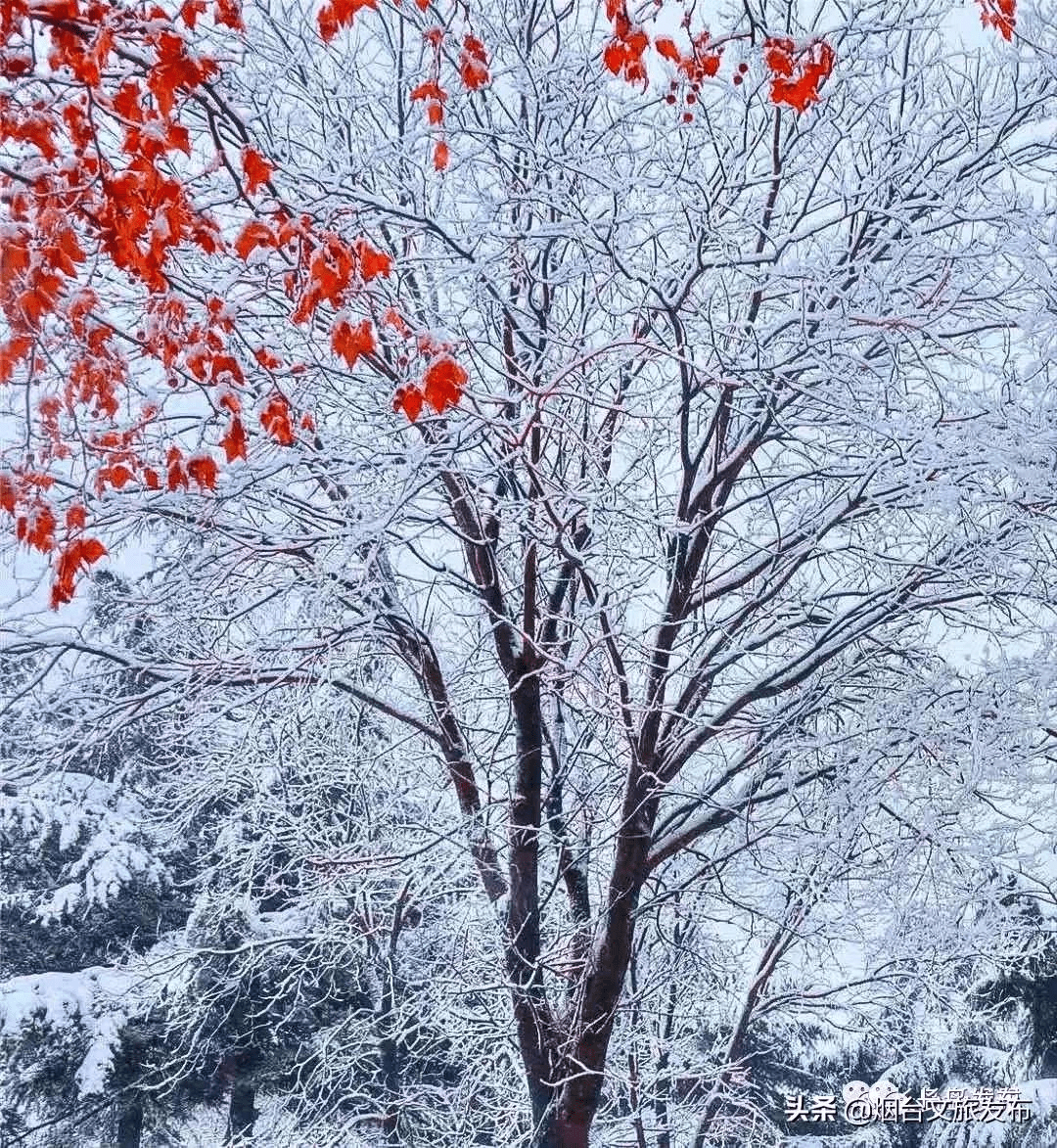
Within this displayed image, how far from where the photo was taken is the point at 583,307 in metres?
5.43

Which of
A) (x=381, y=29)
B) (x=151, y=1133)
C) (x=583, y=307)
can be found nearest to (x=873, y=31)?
(x=583, y=307)

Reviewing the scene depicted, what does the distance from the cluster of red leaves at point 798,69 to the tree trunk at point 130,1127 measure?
52.2ft

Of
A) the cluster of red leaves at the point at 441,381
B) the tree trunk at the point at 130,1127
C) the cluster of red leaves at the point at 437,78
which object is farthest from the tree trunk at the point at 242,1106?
the cluster of red leaves at the point at 441,381

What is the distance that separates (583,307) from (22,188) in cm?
273

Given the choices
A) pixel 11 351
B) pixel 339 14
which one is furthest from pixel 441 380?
pixel 11 351

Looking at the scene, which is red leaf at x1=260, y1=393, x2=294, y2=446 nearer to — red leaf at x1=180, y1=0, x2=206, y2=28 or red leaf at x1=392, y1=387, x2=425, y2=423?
red leaf at x1=392, y1=387, x2=425, y2=423

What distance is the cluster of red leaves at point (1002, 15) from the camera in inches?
160

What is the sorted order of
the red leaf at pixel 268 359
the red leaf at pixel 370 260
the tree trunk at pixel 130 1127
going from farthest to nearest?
the tree trunk at pixel 130 1127 → the red leaf at pixel 268 359 → the red leaf at pixel 370 260

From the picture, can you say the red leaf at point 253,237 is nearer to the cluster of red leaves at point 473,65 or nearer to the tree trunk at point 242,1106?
the cluster of red leaves at point 473,65

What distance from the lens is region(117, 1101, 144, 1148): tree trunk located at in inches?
606

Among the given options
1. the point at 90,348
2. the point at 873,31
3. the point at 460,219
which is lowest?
the point at 90,348

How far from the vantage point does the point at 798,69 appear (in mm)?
3840

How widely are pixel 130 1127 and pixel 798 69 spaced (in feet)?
53.7

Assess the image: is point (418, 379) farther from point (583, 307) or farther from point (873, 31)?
point (873, 31)
